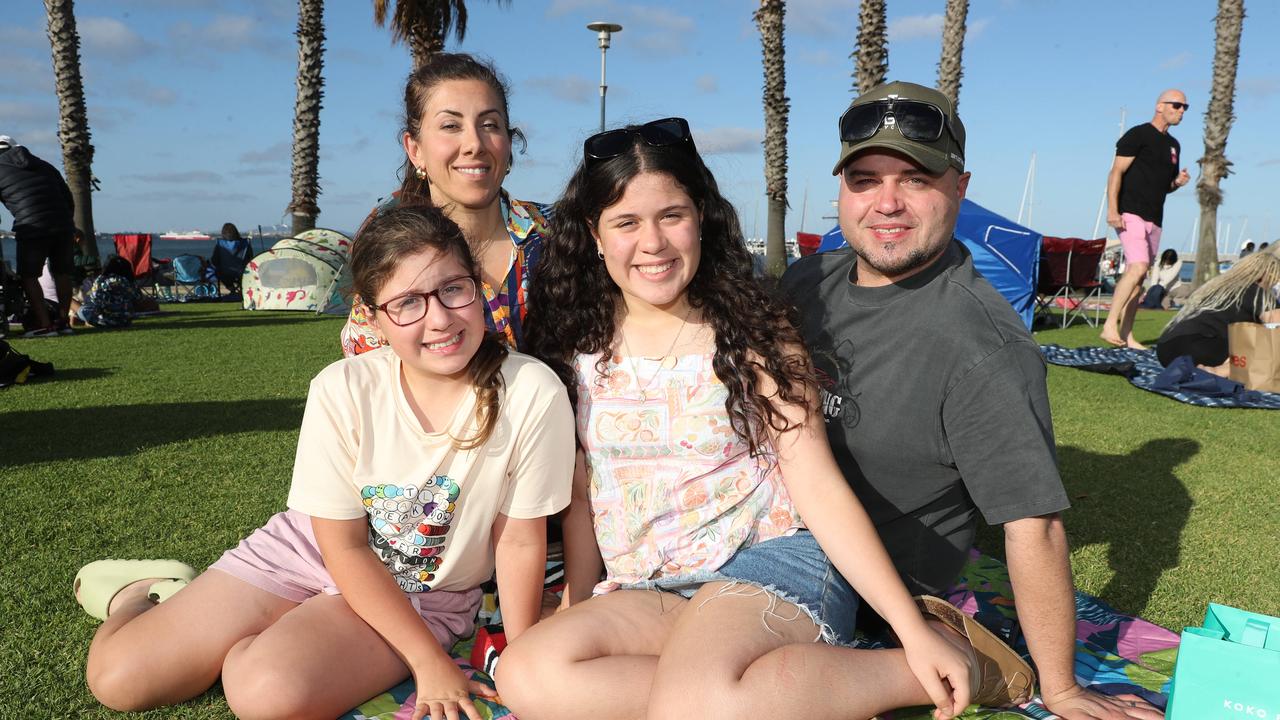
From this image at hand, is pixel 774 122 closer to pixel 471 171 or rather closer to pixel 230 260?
pixel 230 260

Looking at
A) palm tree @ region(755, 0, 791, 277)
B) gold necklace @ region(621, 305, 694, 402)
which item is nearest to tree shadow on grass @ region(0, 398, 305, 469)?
gold necklace @ region(621, 305, 694, 402)

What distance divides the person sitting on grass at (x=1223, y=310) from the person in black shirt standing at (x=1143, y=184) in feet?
4.28

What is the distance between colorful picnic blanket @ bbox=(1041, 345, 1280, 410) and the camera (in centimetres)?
633

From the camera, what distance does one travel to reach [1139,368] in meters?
7.60

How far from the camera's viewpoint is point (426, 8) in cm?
1385

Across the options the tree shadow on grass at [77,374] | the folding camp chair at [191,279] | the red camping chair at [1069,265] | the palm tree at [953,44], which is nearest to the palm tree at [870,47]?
the palm tree at [953,44]

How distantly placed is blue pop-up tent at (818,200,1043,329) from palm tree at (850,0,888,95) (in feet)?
12.6

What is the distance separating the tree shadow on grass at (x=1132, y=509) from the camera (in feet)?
11.1

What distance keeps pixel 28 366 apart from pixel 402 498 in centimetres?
627

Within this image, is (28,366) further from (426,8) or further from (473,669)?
(426,8)

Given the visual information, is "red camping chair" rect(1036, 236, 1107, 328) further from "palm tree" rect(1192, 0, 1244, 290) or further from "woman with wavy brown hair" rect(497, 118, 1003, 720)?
"woman with wavy brown hair" rect(497, 118, 1003, 720)

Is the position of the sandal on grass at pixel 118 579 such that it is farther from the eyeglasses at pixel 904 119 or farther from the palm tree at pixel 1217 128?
the palm tree at pixel 1217 128

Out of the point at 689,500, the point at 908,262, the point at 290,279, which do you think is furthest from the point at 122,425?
the point at 290,279

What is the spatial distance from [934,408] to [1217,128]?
1833 cm
